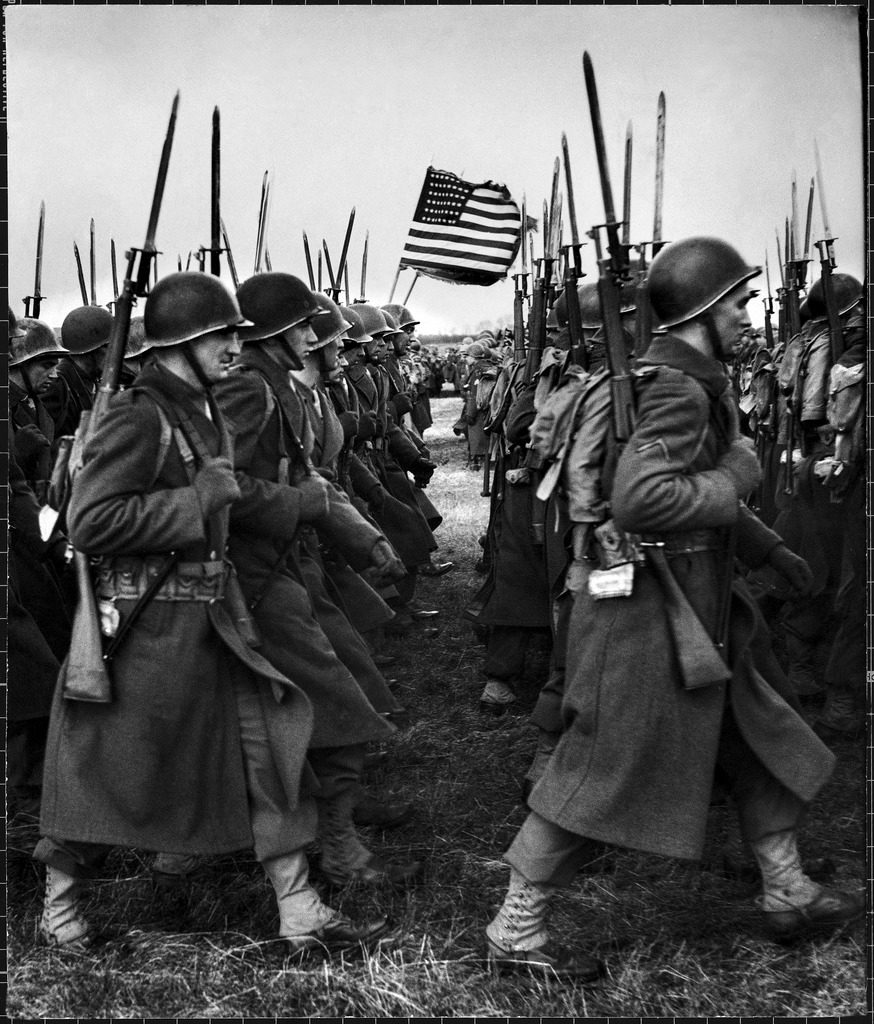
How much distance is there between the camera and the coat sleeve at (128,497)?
11.3 feet

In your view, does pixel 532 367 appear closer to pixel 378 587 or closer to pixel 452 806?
pixel 378 587

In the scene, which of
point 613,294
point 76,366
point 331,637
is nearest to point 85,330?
point 76,366

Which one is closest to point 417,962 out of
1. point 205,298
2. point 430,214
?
point 205,298

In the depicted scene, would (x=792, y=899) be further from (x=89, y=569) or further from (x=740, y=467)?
(x=89, y=569)

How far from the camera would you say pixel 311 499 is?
14.1ft

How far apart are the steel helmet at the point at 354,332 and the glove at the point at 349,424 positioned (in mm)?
1018

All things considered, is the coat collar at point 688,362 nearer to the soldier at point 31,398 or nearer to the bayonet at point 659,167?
the bayonet at point 659,167

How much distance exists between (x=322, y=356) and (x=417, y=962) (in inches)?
126

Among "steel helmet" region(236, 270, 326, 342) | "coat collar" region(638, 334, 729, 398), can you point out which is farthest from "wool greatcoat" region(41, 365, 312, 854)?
"coat collar" region(638, 334, 729, 398)

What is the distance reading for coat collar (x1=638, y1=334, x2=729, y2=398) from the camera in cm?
355

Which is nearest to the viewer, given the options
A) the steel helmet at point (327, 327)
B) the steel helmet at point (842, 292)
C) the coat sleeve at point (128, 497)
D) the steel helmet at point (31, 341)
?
the coat sleeve at point (128, 497)

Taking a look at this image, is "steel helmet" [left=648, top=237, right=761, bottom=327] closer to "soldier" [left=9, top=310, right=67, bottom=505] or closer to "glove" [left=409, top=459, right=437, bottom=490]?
"soldier" [left=9, top=310, right=67, bottom=505]

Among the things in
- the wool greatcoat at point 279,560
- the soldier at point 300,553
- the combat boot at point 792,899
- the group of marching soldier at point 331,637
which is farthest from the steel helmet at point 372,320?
the combat boot at point 792,899

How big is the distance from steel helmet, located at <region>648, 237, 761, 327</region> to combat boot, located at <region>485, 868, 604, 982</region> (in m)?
1.83
